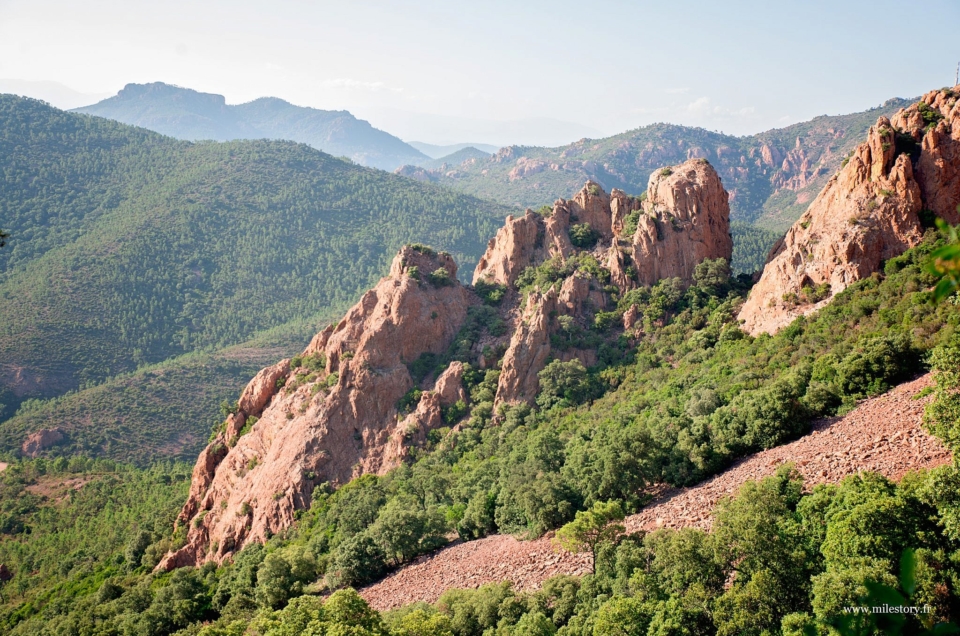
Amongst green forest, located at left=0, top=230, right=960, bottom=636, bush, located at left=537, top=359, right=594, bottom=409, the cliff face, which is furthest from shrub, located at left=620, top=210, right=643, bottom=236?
the cliff face

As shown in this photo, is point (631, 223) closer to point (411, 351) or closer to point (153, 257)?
point (411, 351)

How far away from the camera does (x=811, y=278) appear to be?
4169cm

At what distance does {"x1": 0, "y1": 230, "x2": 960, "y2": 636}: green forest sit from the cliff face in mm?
1534

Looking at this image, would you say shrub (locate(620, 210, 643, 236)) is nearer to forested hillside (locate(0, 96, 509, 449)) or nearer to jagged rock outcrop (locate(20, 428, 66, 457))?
forested hillside (locate(0, 96, 509, 449))

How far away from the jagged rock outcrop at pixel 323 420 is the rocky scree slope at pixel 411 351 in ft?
0.28

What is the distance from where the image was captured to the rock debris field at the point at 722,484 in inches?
989

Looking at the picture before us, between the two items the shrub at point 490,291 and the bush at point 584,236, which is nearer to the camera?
the shrub at point 490,291

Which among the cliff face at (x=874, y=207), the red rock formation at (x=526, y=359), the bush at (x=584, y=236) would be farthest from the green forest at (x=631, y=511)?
the bush at (x=584, y=236)

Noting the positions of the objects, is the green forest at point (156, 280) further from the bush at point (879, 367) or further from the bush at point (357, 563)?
the bush at point (879, 367)

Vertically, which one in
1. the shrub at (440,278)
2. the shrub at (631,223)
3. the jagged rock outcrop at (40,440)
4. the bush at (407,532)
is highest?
the shrub at (631,223)

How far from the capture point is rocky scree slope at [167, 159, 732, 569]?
46062 mm

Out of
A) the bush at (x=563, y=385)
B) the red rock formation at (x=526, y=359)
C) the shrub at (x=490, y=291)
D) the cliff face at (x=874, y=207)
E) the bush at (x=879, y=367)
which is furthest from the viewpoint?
the shrub at (x=490, y=291)

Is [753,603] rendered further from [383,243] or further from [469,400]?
[383,243]

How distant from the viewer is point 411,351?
170 ft
